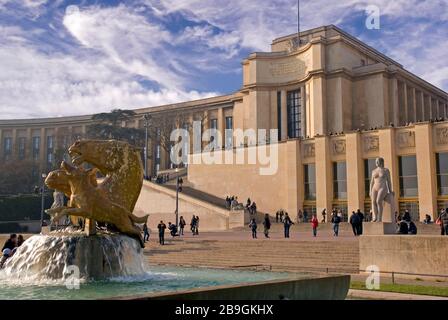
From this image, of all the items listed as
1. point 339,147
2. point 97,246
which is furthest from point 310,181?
point 97,246

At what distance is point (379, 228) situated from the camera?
1948cm

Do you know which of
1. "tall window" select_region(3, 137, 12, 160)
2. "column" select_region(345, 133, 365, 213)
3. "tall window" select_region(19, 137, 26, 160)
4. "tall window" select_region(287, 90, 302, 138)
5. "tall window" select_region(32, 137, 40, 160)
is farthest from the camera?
"tall window" select_region(3, 137, 12, 160)

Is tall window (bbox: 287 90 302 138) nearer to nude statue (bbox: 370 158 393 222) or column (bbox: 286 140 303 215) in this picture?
column (bbox: 286 140 303 215)

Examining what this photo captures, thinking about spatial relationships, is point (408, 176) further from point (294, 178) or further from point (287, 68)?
point (287, 68)

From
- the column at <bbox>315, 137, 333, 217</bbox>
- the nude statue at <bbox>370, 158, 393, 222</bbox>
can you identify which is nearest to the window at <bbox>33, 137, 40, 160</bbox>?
the column at <bbox>315, 137, 333, 217</bbox>

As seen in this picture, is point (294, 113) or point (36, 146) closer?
point (294, 113)

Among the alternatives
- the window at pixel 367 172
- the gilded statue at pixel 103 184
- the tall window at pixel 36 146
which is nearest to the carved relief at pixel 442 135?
the window at pixel 367 172

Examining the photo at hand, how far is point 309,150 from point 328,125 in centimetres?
1413

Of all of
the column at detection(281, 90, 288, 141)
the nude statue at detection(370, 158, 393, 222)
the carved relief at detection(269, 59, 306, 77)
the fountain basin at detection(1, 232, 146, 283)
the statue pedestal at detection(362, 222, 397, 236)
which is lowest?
the fountain basin at detection(1, 232, 146, 283)

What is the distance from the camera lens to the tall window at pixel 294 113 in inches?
2598

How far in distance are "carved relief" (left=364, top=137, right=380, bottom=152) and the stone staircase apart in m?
22.1

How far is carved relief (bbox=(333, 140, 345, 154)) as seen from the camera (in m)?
46.4
